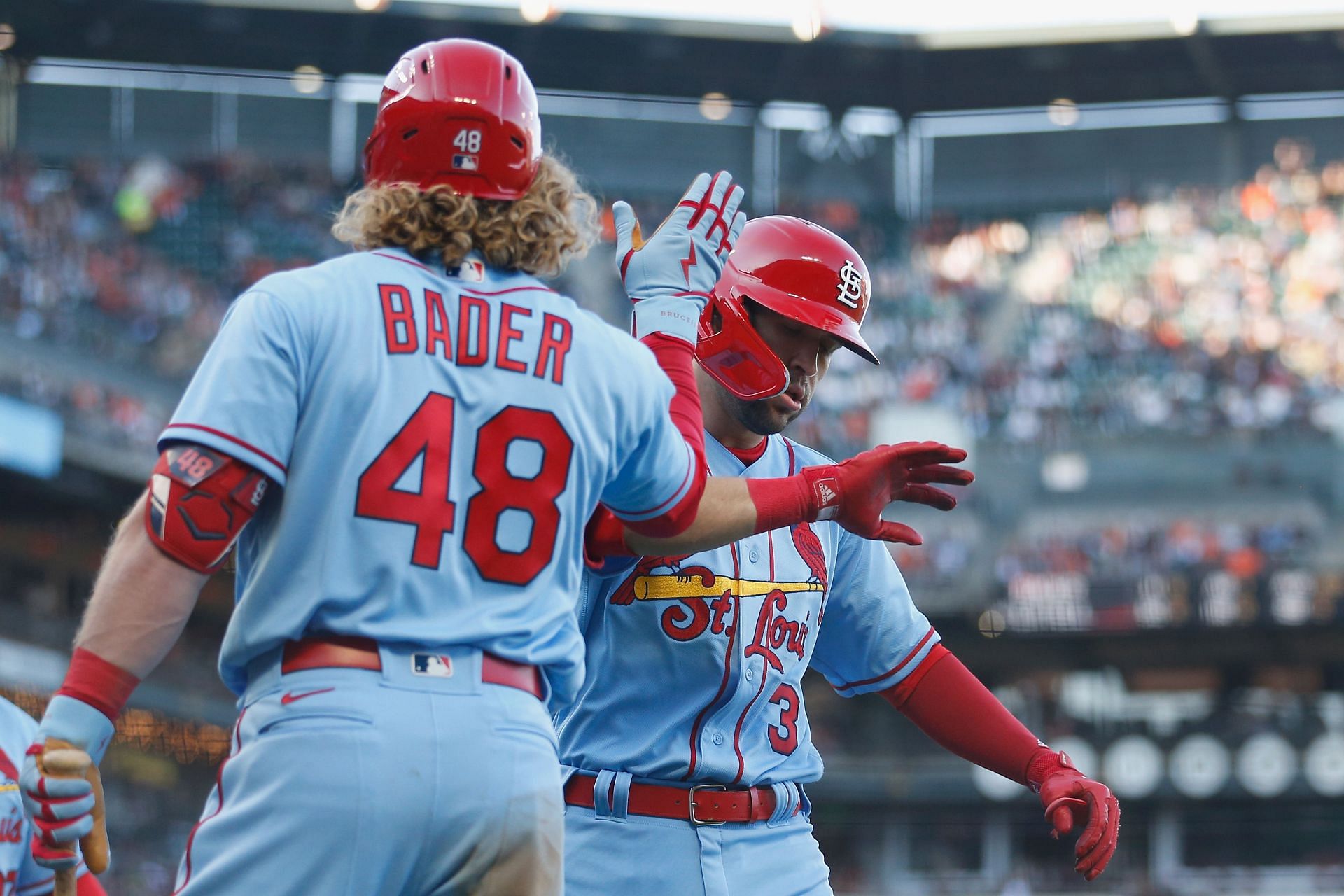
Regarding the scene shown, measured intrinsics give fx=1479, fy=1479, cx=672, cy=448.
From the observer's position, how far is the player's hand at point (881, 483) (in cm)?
295

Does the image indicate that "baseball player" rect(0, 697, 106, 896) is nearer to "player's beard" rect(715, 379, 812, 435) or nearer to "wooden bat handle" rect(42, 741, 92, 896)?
"wooden bat handle" rect(42, 741, 92, 896)

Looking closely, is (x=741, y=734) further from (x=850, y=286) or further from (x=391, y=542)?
(x=391, y=542)

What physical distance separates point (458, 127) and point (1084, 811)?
7.09ft

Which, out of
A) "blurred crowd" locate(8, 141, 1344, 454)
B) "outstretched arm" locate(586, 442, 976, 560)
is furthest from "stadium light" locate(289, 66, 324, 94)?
"outstretched arm" locate(586, 442, 976, 560)

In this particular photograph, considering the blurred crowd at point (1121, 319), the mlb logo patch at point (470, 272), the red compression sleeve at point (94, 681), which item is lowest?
the red compression sleeve at point (94, 681)

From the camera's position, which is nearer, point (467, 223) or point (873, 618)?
point (467, 223)

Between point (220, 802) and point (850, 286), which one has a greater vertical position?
point (850, 286)

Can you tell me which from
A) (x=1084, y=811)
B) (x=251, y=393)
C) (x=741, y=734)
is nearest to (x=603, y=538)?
(x=741, y=734)

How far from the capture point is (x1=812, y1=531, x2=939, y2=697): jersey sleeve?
147 inches

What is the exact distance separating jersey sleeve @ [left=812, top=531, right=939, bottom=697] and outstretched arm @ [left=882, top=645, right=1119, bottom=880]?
49mm

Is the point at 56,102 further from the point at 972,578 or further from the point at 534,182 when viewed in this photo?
the point at 534,182

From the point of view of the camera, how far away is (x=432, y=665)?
216 cm

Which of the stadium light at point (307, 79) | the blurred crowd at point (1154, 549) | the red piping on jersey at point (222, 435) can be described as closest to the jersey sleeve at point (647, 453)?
the red piping on jersey at point (222, 435)

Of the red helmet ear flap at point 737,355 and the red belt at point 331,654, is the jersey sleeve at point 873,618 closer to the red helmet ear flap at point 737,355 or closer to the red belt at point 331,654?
the red helmet ear flap at point 737,355
